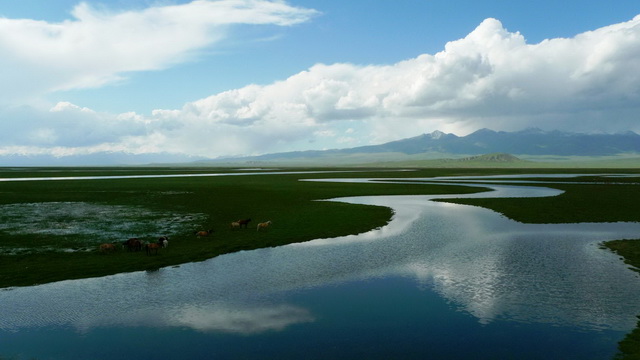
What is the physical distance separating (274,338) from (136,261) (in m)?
15.1

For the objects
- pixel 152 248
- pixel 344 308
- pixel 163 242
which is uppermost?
pixel 163 242

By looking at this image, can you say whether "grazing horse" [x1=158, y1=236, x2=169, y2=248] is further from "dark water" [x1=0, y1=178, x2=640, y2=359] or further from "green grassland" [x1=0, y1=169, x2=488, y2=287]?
"dark water" [x1=0, y1=178, x2=640, y2=359]

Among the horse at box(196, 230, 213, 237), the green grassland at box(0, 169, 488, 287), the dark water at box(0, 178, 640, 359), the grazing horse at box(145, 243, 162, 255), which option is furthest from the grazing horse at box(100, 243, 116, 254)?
the horse at box(196, 230, 213, 237)

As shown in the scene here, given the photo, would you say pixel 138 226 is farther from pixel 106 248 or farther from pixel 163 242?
pixel 163 242

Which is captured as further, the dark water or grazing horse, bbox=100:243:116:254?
grazing horse, bbox=100:243:116:254

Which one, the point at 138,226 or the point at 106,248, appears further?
the point at 138,226

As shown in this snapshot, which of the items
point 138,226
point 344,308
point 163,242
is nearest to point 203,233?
point 163,242

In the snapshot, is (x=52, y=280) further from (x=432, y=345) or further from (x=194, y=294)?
(x=432, y=345)

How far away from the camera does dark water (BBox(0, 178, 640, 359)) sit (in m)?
14.6

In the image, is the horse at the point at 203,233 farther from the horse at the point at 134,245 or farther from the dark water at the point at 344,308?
the dark water at the point at 344,308

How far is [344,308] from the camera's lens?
18250 mm

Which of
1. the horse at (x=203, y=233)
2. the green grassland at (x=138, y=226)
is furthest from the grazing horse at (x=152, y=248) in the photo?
the horse at (x=203, y=233)

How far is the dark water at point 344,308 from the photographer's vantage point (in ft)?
47.8

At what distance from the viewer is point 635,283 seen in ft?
69.1
